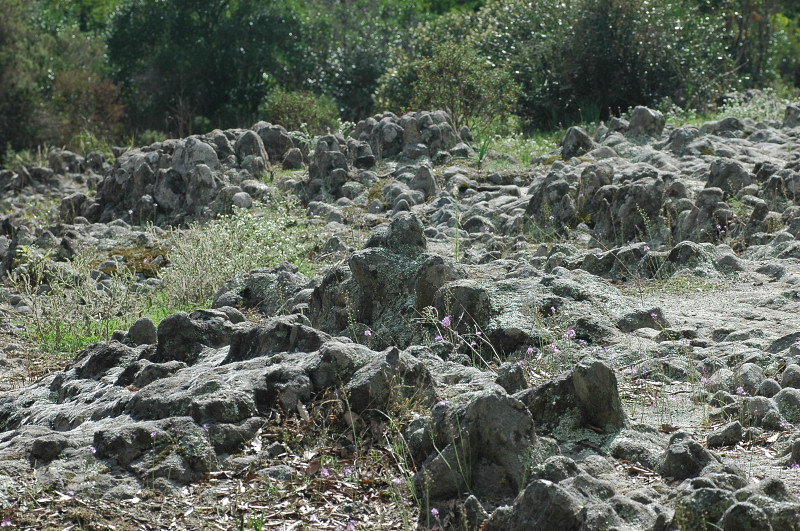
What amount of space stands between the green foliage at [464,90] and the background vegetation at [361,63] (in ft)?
0.07

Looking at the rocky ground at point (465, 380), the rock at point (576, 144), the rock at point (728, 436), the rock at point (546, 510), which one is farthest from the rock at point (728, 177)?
the rock at point (546, 510)

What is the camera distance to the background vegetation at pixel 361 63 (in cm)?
1587

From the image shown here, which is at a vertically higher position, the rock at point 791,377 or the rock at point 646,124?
the rock at point 791,377

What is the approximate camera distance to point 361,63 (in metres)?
23.3

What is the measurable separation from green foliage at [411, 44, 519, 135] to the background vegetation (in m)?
0.02

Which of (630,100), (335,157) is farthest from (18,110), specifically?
(630,100)

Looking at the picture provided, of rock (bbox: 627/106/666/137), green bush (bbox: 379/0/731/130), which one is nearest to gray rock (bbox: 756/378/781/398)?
rock (bbox: 627/106/666/137)

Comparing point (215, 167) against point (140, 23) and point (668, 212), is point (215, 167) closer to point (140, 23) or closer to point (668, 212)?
point (668, 212)

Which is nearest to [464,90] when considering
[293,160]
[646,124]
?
[293,160]

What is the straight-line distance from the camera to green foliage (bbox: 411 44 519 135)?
→ 14266 millimetres

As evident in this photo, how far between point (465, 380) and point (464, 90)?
1058 centimetres

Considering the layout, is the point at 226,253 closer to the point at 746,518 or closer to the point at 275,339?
the point at 275,339

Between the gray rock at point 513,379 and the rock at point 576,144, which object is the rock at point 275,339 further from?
the rock at point 576,144

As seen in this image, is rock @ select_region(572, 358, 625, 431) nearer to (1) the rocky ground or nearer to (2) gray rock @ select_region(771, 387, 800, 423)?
(1) the rocky ground
